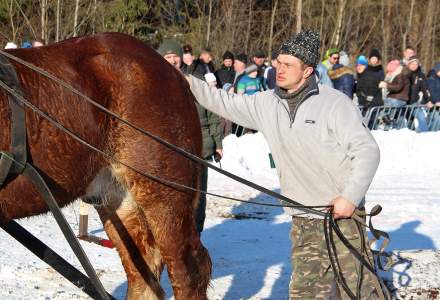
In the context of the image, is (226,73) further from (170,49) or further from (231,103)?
(231,103)

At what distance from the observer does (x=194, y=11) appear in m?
23.7

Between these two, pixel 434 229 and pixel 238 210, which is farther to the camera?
pixel 238 210

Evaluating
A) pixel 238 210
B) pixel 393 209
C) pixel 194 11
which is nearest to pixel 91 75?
pixel 238 210

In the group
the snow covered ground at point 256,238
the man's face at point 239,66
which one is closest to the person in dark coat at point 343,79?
the snow covered ground at point 256,238

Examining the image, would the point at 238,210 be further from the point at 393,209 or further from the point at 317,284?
the point at 317,284

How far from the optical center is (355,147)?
4.09 meters

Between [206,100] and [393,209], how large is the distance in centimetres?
545

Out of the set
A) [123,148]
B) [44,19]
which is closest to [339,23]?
[44,19]

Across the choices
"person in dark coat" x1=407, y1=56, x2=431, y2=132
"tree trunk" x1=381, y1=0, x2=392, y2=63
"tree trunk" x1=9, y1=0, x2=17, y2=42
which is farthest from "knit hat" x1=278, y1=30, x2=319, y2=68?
"tree trunk" x1=381, y1=0, x2=392, y2=63

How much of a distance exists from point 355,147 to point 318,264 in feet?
2.39

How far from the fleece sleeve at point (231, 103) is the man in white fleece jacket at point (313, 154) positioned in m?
0.01

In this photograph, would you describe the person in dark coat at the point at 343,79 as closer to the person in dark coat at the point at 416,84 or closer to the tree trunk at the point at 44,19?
the person in dark coat at the point at 416,84

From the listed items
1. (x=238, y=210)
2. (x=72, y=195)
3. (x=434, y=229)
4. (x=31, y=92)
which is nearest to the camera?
(x=31, y=92)

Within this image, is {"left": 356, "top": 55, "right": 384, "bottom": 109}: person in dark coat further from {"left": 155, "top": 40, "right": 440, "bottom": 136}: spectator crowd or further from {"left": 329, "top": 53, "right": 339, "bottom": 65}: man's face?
{"left": 329, "top": 53, "right": 339, "bottom": 65}: man's face
